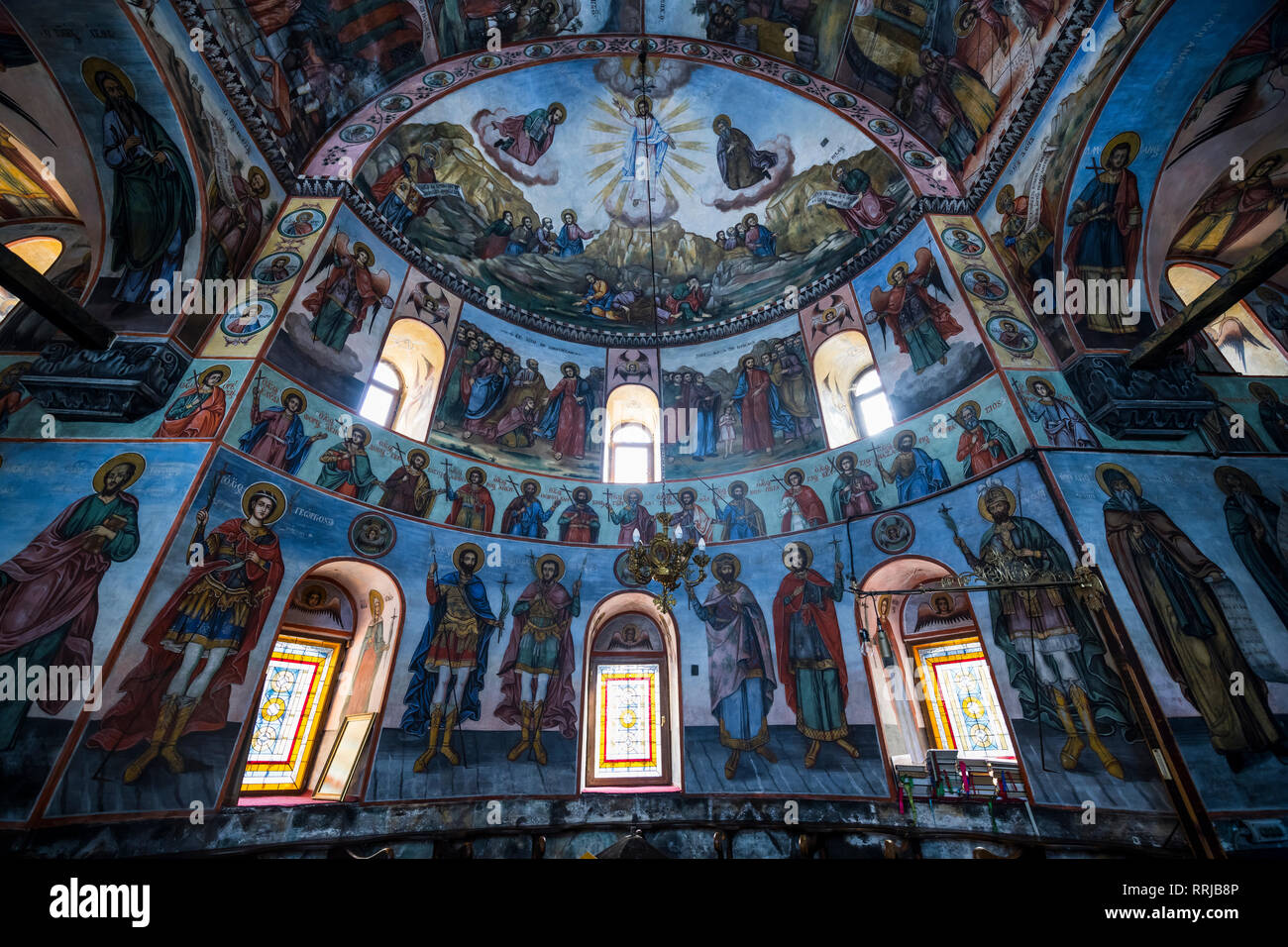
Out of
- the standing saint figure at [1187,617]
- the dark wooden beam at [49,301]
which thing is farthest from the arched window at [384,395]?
the standing saint figure at [1187,617]

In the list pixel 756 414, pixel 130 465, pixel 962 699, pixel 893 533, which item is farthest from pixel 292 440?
pixel 962 699

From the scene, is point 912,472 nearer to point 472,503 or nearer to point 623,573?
point 623,573

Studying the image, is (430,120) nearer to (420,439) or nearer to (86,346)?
(420,439)

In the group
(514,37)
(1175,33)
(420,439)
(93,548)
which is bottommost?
(93,548)

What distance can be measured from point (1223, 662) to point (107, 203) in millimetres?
14984

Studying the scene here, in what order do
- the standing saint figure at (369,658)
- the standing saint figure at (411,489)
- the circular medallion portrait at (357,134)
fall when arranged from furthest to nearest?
the circular medallion portrait at (357,134) < the standing saint figure at (411,489) < the standing saint figure at (369,658)

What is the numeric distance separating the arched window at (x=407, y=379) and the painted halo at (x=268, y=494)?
2603 millimetres

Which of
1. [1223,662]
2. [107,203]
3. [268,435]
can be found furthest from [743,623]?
[107,203]

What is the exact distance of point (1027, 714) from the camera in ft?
23.5

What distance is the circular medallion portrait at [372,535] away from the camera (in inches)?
344

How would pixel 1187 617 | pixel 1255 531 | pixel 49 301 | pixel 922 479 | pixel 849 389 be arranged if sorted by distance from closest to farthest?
pixel 49 301 → pixel 1187 617 → pixel 1255 531 → pixel 922 479 → pixel 849 389

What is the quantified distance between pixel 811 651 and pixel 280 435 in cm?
878

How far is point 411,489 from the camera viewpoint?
9547mm

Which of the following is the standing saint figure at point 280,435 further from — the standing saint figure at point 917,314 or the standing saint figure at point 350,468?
the standing saint figure at point 917,314
